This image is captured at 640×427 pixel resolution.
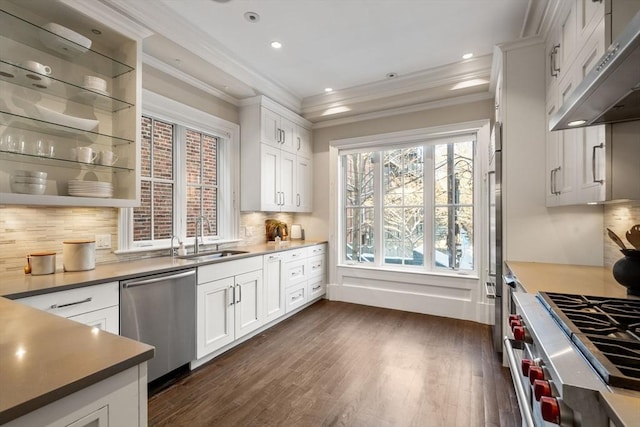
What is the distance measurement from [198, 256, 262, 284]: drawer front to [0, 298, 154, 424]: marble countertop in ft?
4.77

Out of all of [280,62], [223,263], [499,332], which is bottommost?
[499,332]

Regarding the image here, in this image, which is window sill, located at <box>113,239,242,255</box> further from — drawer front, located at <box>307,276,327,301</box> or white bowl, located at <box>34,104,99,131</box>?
drawer front, located at <box>307,276,327,301</box>

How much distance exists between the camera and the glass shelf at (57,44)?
1.89 metres

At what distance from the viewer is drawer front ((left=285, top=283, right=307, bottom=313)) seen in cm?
372

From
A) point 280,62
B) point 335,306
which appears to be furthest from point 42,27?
point 335,306

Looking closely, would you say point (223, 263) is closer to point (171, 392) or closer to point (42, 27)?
point (171, 392)

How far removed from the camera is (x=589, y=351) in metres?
0.83

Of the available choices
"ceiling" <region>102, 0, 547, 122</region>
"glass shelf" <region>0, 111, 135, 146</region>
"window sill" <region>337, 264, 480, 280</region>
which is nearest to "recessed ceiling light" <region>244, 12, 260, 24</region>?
"ceiling" <region>102, 0, 547, 122</region>

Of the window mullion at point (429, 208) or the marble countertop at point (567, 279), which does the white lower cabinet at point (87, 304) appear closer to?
the marble countertop at point (567, 279)

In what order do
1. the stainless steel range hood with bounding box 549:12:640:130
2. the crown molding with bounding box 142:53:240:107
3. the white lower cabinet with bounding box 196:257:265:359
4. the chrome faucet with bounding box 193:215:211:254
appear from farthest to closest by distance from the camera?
the chrome faucet with bounding box 193:215:211:254 < the crown molding with bounding box 142:53:240:107 < the white lower cabinet with bounding box 196:257:265:359 < the stainless steel range hood with bounding box 549:12:640:130

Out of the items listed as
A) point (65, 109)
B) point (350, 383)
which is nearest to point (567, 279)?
point (350, 383)

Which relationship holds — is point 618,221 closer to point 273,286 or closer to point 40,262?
point 273,286

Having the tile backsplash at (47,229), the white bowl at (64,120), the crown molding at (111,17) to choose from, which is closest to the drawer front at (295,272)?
the tile backsplash at (47,229)

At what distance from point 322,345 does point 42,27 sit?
3.26 metres
